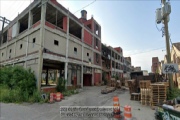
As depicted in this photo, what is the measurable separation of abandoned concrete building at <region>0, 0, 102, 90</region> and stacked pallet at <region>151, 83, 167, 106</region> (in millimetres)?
10082

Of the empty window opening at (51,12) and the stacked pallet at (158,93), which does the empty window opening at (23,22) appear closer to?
the empty window opening at (51,12)

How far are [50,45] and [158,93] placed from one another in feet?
37.4

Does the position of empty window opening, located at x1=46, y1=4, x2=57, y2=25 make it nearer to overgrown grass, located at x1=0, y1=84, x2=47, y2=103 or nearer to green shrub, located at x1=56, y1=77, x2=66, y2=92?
green shrub, located at x1=56, y1=77, x2=66, y2=92

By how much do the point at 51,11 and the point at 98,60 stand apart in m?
14.0

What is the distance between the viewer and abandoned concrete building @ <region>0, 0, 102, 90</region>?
529 inches

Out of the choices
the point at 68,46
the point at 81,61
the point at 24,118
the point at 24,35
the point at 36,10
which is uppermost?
the point at 36,10

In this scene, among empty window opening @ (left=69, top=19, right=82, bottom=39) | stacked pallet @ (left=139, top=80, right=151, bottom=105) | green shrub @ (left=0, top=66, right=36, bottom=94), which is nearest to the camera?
stacked pallet @ (left=139, top=80, right=151, bottom=105)

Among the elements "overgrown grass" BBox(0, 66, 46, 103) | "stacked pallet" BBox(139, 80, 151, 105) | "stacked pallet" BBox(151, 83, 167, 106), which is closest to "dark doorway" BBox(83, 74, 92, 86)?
"overgrown grass" BBox(0, 66, 46, 103)

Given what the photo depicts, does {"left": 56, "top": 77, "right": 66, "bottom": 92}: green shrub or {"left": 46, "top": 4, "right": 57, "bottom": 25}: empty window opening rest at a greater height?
{"left": 46, "top": 4, "right": 57, "bottom": 25}: empty window opening

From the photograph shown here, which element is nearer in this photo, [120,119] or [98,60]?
[120,119]

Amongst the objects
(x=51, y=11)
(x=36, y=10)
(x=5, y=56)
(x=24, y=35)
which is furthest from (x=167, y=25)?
(x=5, y=56)

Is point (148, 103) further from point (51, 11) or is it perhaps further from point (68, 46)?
point (51, 11)

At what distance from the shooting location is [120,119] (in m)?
6.09

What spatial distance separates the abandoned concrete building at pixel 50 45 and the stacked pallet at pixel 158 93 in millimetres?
10082
